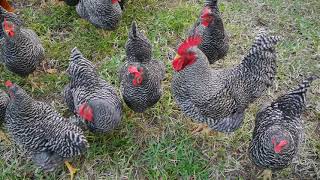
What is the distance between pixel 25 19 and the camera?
6426mm

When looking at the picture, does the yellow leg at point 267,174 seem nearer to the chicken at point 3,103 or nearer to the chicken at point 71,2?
the chicken at point 3,103

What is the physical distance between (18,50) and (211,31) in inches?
105

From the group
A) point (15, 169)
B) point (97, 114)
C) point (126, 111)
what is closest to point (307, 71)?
point (126, 111)

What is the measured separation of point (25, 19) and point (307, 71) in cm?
503

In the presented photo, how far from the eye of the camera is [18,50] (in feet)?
15.9

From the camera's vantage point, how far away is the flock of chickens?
4066 millimetres

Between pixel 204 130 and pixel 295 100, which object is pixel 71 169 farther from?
pixel 295 100

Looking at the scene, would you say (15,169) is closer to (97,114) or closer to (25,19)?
(97,114)

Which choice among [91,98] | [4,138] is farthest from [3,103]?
[91,98]

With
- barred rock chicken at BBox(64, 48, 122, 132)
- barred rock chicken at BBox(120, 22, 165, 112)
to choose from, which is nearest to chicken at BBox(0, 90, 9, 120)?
barred rock chicken at BBox(64, 48, 122, 132)

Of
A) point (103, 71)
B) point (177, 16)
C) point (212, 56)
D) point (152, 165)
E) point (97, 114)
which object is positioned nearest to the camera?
point (97, 114)

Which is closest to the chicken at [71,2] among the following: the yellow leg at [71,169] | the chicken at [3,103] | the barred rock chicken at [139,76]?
the barred rock chicken at [139,76]

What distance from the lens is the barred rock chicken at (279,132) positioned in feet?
12.7

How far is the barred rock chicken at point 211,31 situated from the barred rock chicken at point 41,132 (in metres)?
2.10
